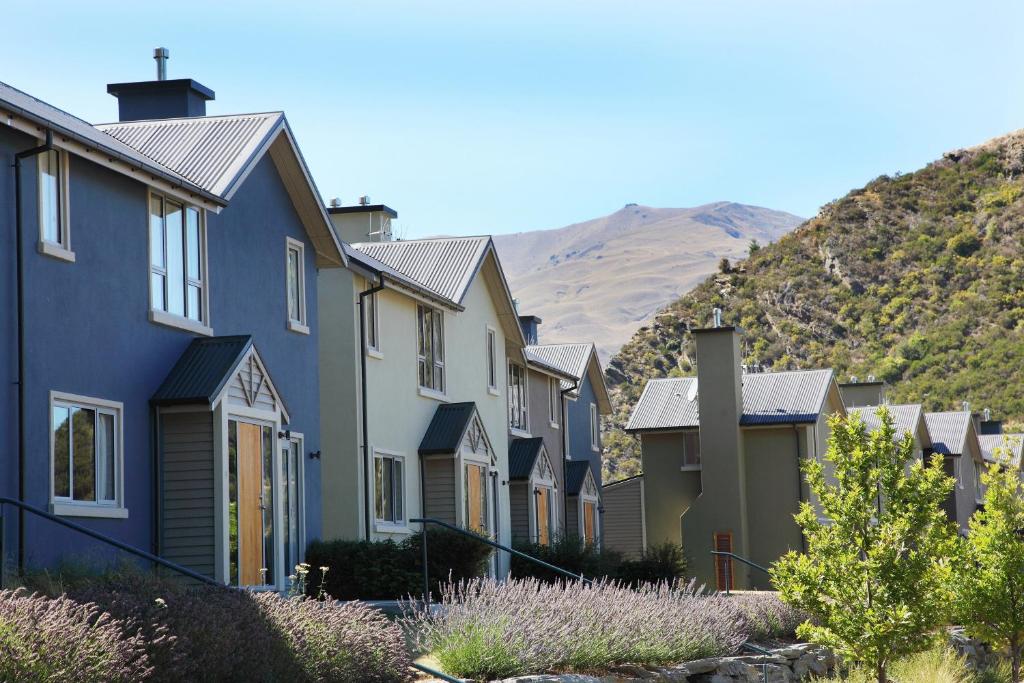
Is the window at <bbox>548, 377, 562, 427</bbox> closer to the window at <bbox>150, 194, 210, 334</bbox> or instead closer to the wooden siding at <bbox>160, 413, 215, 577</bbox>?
the window at <bbox>150, 194, 210, 334</bbox>

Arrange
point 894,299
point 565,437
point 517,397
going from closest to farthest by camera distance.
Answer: point 517,397 → point 565,437 → point 894,299

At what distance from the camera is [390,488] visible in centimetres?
2600

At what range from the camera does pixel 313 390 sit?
22688 mm

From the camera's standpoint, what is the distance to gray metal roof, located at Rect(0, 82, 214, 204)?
48.9ft

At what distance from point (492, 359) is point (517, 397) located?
3429mm

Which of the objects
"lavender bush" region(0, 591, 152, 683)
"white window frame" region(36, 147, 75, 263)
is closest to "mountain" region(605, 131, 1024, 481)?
"white window frame" region(36, 147, 75, 263)

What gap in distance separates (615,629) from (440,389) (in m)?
13.9

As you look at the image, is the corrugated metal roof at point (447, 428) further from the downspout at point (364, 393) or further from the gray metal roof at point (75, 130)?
the gray metal roof at point (75, 130)

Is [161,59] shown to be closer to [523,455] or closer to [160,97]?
[160,97]

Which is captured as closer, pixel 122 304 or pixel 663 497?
pixel 122 304

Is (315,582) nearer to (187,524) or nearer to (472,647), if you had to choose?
(187,524)

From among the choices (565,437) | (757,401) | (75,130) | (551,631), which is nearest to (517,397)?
(565,437)

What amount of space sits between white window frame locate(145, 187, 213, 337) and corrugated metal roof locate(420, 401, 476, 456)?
862cm

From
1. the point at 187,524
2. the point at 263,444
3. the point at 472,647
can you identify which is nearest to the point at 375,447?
the point at 263,444
